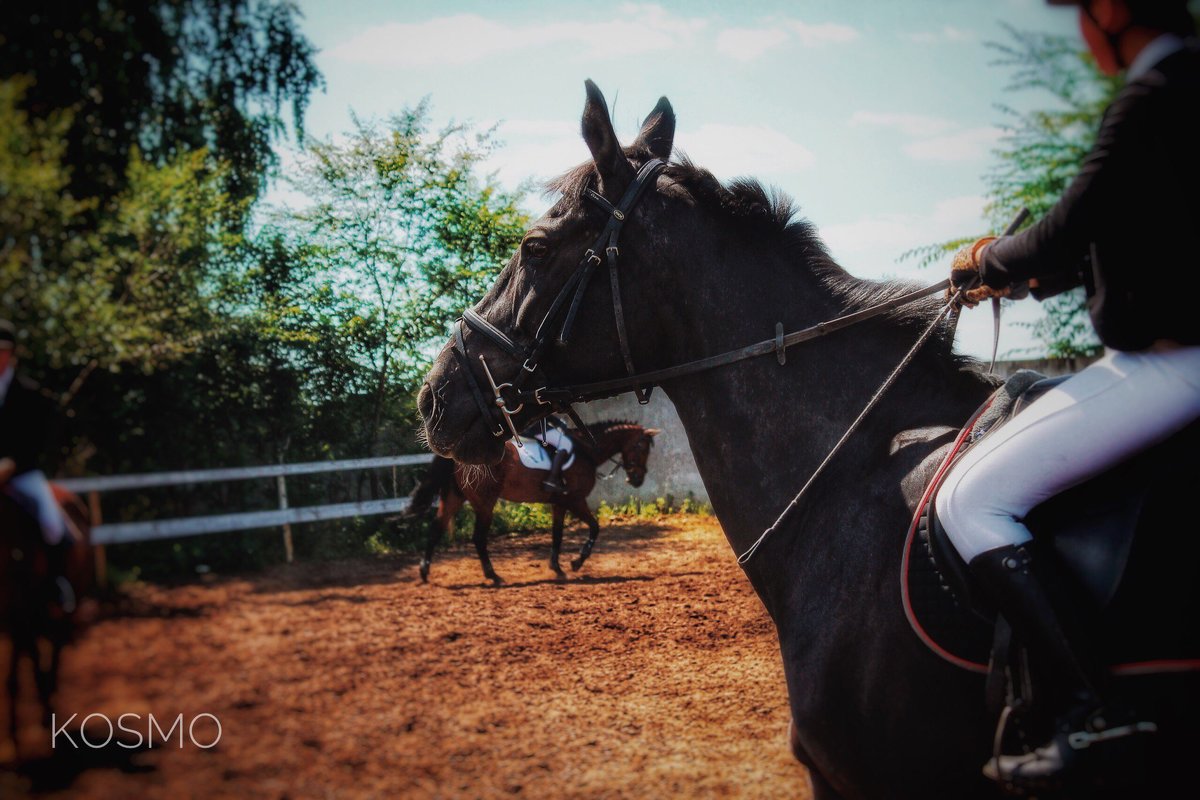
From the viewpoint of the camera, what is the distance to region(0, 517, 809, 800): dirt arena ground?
242cm

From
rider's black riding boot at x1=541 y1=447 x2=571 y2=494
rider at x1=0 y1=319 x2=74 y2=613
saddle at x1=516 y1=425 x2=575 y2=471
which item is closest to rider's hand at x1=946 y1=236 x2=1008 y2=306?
rider at x1=0 y1=319 x2=74 y2=613

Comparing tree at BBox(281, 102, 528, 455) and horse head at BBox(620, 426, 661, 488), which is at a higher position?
tree at BBox(281, 102, 528, 455)

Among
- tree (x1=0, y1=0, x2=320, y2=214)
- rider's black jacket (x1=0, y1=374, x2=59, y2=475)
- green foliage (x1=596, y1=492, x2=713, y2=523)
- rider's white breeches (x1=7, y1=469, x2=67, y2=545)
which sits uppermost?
tree (x1=0, y1=0, x2=320, y2=214)

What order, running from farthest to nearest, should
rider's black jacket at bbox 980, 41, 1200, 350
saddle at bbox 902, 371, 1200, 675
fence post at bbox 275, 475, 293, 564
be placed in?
fence post at bbox 275, 475, 293, 564 < saddle at bbox 902, 371, 1200, 675 < rider's black jacket at bbox 980, 41, 1200, 350

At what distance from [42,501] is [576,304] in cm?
198

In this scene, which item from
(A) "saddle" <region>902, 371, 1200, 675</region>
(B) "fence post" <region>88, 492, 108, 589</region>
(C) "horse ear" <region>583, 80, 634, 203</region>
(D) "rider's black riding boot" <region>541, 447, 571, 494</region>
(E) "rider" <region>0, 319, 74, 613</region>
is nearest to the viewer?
(A) "saddle" <region>902, 371, 1200, 675</region>

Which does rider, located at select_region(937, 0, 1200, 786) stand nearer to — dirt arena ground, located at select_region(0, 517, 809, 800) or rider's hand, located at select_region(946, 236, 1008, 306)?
rider's hand, located at select_region(946, 236, 1008, 306)

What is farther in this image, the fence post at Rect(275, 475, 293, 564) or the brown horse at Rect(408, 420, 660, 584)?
the brown horse at Rect(408, 420, 660, 584)

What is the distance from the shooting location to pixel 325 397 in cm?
429

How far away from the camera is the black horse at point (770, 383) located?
2.20 m

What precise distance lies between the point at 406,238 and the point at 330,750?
13.4ft

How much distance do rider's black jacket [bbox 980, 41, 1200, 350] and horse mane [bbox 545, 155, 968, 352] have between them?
83cm

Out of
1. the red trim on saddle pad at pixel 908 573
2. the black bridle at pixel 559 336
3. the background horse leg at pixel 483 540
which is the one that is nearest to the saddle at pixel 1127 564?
the red trim on saddle pad at pixel 908 573

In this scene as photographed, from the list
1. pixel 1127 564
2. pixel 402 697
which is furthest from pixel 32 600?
pixel 1127 564
